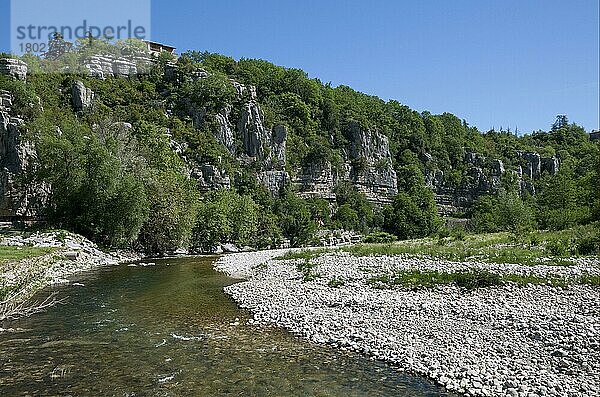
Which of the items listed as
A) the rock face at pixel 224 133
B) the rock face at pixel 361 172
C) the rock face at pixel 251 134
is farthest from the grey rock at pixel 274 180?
the rock face at pixel 224 133

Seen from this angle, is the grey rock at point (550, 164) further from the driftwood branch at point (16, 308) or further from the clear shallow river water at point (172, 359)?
the driftwood branch at point (16, 308)

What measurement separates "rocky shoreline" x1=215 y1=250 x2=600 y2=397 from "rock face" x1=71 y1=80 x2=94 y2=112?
3159 inches

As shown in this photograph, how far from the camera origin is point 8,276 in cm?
2353

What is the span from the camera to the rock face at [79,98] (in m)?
93.4

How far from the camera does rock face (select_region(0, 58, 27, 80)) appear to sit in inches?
3118

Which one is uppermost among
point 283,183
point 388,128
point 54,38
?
point 54,38

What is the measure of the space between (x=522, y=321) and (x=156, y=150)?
61514 millimetres

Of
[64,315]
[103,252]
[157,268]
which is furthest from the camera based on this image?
[103,252]

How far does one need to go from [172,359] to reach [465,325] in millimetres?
9687

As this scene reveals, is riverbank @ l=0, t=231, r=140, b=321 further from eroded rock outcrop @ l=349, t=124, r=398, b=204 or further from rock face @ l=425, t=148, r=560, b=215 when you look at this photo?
rock face @ l=425, t=148, r=560, b=215

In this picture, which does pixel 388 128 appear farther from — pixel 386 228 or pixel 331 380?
pixel 331 380

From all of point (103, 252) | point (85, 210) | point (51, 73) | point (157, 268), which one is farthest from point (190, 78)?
point (157, 268)

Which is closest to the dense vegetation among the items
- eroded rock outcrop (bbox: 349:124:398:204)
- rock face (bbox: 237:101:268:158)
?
eroded rock outcrop (bbox: 349:124:398:204)

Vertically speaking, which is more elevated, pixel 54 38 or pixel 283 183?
pixel 54 38
